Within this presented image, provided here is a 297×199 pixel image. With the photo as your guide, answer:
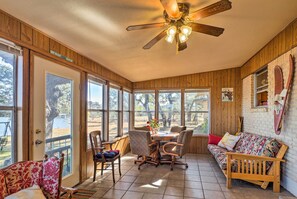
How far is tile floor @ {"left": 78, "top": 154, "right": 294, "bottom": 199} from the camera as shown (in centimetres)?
288

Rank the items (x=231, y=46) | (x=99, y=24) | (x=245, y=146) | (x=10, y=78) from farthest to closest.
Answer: (x=245, y=146), (x=231, y=46), (x=99, y=24), (x=10, y=78)

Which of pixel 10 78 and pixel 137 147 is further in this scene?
pixel 137 147

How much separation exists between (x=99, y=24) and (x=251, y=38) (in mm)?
2717

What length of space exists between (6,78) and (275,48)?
4196mm

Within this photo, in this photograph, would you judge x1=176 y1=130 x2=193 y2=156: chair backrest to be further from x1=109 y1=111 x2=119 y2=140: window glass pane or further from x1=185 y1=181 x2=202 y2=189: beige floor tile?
x1=109 y1=111 x2=119 y2=140: window glass pane

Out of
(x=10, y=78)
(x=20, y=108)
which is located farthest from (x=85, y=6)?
(x=20, y=108)

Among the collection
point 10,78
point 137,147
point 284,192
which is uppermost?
point 10,78

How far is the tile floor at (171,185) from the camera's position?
2.88 metres

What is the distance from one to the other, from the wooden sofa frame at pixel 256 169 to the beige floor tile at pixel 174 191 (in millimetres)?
829

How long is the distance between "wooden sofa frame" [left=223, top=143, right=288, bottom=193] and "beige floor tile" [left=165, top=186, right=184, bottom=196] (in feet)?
2.72

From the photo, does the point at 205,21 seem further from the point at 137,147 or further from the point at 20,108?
the point at 137,147

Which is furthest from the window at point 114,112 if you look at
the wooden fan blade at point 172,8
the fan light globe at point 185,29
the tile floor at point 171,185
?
the wooden fan blade at point 172,8

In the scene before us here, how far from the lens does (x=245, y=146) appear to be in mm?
4043

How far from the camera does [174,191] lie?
119 inches
